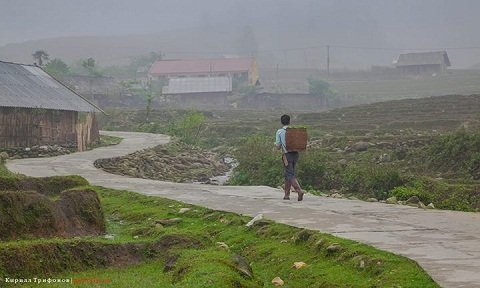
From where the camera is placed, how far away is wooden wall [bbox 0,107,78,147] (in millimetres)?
26761

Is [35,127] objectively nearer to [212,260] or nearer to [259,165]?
[259,165]

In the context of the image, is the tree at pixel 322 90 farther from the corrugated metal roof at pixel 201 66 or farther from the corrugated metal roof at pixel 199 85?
the corrugated metal roof at pixel 201 66

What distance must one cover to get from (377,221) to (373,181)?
7.48 metres

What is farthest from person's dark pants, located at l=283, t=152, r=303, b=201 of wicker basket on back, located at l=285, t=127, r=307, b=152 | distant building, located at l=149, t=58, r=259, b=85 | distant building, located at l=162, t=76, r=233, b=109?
distant building, located at l=149, t=58, r=259, b=85

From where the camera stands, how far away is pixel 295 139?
507 inches

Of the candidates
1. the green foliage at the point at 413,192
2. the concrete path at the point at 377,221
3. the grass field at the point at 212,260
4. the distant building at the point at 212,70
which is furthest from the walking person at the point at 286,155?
the distant building at the point at 212,70

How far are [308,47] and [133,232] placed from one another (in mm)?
130537

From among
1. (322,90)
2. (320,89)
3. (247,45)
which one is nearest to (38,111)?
(320,89)

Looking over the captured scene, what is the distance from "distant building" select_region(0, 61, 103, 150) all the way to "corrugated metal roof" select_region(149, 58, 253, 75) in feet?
144

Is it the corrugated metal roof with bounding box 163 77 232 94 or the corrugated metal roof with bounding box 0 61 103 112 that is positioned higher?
the corrugated metal roof with bounding box 163 77 232 94

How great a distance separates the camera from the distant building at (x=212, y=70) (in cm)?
7638

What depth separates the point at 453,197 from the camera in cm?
1485

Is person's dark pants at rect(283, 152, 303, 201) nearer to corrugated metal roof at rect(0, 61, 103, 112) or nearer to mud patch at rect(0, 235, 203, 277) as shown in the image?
mud patch at rect(0, 235, 203, 277)

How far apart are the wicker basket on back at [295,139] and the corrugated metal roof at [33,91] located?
1654 cm
